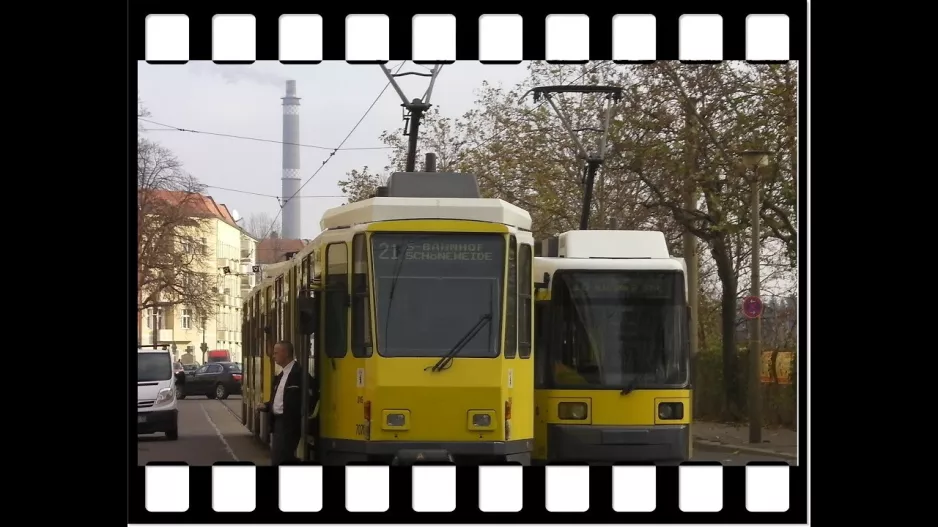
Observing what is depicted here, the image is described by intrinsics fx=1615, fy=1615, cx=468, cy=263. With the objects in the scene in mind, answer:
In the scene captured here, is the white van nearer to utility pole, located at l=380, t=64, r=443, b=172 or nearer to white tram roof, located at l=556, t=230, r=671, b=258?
utility pole, located at l=380, t=64, r=443, b=172

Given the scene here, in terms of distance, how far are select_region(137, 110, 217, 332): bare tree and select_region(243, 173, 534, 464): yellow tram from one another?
2597 cm

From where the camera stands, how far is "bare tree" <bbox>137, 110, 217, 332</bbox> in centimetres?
4316

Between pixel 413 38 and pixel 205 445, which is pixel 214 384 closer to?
pixel 205 445

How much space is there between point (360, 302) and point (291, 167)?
12099 cm

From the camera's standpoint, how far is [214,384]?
5550 cm

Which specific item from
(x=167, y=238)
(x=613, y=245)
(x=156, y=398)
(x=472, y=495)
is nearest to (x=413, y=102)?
(x=156, y=398)

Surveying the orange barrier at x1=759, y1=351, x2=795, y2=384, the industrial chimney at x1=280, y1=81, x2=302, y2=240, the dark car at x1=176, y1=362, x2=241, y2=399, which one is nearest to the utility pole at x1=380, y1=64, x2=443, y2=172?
the orange barrier at x1=759, y1=351, x2=795, y2=384

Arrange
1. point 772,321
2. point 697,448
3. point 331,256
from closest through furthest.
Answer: point 331,256 < point 697,448 < point 772,321

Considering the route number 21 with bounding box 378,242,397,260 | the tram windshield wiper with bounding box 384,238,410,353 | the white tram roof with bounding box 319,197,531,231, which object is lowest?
the tram windshield wiper with bounding box 384,238,410,353
